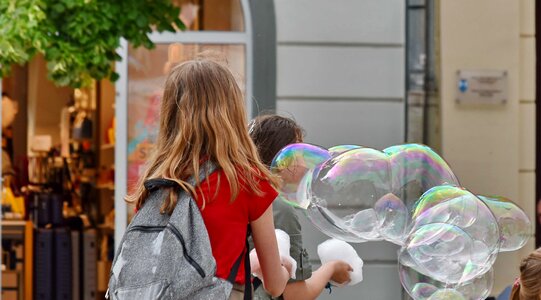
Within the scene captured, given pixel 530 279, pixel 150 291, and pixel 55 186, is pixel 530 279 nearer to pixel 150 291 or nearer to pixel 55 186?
pixel 150 291

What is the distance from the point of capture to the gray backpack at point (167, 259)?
3.05 metres

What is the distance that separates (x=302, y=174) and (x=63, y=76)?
3.56m

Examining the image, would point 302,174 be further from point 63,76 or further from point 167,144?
point 63,76

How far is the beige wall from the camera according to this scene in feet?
29.8

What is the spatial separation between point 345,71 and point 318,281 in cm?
562

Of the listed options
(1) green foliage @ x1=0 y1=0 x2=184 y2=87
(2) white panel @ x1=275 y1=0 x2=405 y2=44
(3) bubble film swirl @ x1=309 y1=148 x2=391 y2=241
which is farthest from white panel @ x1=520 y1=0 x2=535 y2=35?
(3) bubble film swirl @ x1=309 y1=148 x2=391 y2=241

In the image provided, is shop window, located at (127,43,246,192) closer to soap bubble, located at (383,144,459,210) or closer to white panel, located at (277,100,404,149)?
white panel, located at (277,100,404,149)

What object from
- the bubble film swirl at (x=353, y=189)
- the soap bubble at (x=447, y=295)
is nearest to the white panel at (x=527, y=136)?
the bubble film swirl at (x=353, y=189)

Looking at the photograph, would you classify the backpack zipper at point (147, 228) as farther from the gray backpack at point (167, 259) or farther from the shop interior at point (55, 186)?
the shop interior at point (55, 186)

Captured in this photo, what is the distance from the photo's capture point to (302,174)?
15.1 ft

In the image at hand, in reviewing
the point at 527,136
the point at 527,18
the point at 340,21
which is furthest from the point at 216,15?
the point at 527,136

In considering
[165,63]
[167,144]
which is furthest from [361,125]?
[167,144]

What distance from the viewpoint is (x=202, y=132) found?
323 cm

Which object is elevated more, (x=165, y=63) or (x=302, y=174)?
(x=165, y=63)
